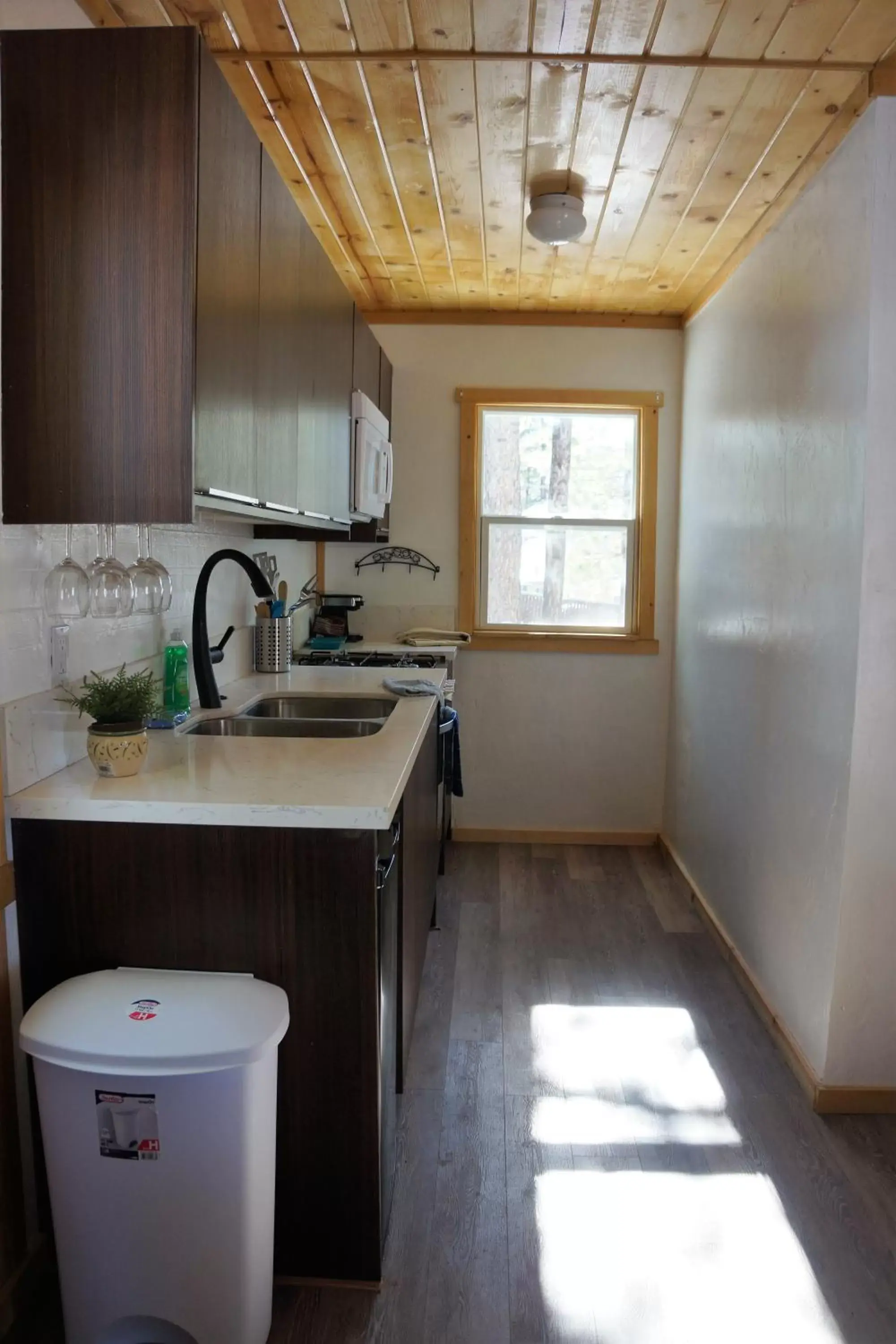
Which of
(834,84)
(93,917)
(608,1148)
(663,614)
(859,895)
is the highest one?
(834,84)

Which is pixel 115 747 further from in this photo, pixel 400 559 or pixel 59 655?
pixel 400 559

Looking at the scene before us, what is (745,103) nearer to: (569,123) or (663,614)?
(569,123)

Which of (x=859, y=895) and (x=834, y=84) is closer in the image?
(x=834, y=84)

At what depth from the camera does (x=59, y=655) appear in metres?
1.85

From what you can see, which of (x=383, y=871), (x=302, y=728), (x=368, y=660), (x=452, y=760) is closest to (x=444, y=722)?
(x=452, y=760)

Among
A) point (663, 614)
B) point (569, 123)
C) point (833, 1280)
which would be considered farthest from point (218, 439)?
point (663, 614)

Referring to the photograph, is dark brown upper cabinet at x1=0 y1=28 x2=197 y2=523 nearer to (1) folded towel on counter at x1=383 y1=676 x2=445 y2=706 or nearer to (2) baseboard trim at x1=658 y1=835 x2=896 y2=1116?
(1) folded towel on counter at x1=383 y1=676 x2=445 y2=706

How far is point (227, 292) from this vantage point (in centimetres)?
173

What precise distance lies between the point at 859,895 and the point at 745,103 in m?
1.93

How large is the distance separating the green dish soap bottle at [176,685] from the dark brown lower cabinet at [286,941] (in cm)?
73

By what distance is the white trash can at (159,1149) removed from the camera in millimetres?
1396

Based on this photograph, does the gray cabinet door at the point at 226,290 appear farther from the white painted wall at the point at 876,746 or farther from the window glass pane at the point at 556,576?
the window glass pane at the point at 556,576

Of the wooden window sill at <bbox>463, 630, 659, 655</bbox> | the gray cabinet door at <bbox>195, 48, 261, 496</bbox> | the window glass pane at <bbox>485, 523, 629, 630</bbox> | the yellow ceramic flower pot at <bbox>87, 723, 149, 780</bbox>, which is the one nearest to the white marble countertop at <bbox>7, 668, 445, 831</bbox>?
the yellow ceramic flower pot at <bbox>87, 723, 149, 780</bbox>

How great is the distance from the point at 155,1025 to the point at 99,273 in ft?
4.07
